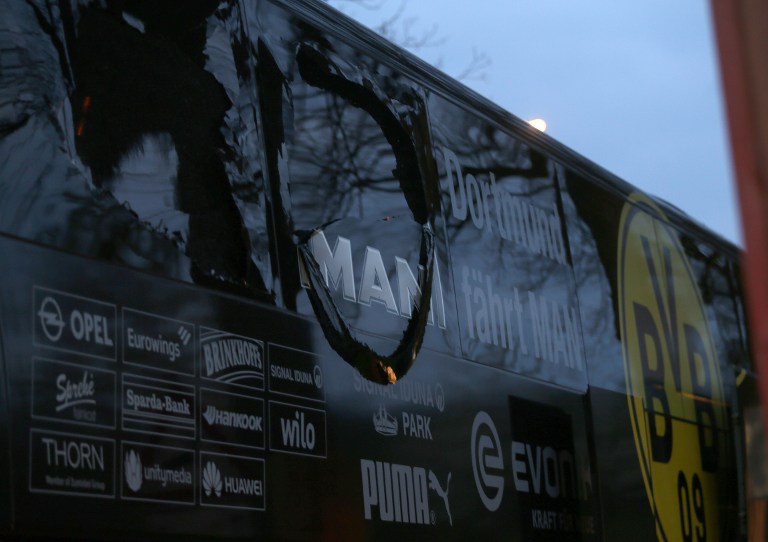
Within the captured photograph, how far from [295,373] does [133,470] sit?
69 cm

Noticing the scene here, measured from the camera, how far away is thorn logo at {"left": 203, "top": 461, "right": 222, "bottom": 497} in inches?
131

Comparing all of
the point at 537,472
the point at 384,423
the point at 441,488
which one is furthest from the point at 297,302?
the point at 537,472

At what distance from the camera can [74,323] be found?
121 inches

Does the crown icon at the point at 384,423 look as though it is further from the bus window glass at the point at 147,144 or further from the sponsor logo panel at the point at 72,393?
the sponsor logo panel at the point at 72,393

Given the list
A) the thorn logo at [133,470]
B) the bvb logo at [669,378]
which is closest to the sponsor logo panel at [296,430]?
the thorn logo at [133,470]

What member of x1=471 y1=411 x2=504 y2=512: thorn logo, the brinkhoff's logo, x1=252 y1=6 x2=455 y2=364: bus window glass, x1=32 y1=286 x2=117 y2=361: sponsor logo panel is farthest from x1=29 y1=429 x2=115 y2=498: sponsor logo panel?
x1=471 y1=411 x2=504 y2=512: thorn logo

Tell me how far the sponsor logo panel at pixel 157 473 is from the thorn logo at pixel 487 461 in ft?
4.74

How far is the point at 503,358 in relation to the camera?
491cm

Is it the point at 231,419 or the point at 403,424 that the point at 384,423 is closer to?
the point at 403,424

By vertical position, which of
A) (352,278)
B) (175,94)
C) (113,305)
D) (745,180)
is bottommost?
(745,180)

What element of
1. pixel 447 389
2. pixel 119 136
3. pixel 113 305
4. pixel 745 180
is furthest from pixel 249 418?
pixel 745 180

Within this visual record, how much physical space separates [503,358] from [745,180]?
Result: 10.8 feet

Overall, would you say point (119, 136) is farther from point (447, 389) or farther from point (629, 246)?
point (629, 246)

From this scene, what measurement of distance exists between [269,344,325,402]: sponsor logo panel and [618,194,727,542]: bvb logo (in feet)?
7.46
